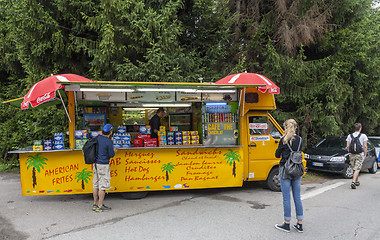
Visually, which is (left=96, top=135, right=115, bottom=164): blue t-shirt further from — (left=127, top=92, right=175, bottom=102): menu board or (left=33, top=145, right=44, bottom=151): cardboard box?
(left=127, top=92, right=175, bottom=102): menu board

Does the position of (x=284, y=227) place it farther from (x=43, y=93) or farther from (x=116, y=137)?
(x=43, y=93)

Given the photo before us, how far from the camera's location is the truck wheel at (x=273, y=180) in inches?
280

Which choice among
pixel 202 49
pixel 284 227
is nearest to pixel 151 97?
pixel 202 49

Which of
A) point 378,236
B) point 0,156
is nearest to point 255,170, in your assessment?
point 378,236

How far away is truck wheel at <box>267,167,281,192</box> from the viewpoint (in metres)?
7.11

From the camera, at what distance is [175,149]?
21.3 feet

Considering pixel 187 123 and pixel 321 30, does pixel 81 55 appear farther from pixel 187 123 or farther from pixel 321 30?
pixel 321 30

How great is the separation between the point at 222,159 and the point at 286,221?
2446mm

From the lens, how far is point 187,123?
28.1 feet

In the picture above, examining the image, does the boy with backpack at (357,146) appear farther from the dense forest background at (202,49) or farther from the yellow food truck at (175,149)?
the dense forest background at (202,49)

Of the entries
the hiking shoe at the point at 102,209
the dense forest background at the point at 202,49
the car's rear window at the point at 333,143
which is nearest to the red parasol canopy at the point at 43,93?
the hiking shoe at the point at 102,209

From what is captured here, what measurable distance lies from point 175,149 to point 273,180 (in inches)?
110

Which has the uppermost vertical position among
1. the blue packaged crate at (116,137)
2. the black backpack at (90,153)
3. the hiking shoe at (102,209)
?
the blue packaged crate at (116,137)

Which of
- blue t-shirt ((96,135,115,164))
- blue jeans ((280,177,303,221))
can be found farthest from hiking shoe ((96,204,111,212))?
blue jeans ((280,177,303,221))
